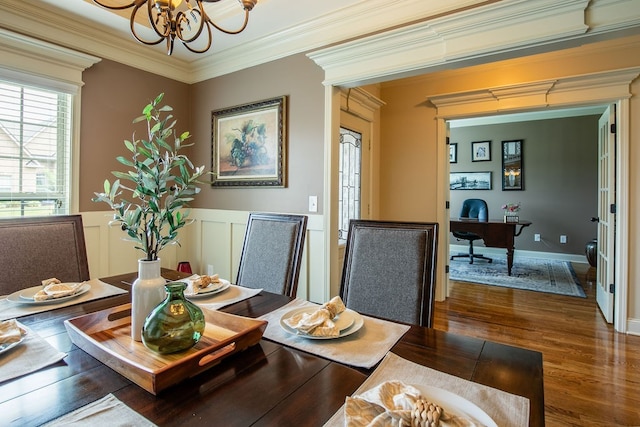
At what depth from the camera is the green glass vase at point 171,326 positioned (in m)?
0.84

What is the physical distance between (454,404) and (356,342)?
356mm

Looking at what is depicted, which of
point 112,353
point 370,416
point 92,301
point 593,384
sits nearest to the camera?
point 370,416

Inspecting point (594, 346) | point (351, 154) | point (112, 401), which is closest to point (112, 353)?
point (112, 401)

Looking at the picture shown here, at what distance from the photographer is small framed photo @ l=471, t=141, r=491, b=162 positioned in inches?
254

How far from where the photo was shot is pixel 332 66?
255 centimetres

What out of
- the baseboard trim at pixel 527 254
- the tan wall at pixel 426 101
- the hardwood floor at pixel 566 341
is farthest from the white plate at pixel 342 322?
the baseboard trim at pixel 527 254

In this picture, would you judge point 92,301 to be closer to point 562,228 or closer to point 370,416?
point 370,416

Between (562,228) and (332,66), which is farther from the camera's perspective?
(562,228)

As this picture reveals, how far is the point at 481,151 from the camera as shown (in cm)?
653

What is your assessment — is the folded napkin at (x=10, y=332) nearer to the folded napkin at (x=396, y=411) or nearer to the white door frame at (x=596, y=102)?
the folded napkin at (x=396, y=411)

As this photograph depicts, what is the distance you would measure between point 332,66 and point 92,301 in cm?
216

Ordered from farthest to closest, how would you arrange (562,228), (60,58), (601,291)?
1. (562,228)
2. (601,291)
3. (60,58)

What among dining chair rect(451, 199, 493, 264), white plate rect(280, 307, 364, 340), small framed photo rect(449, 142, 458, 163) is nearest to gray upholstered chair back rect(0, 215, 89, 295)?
white plate rect(280, 307, 364, 340)

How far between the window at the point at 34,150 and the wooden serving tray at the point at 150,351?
1.99 m
